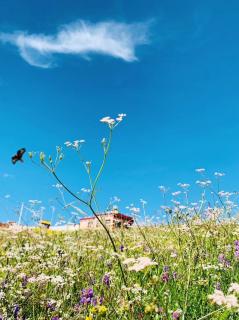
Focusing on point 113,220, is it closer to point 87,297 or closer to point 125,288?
point 87,297

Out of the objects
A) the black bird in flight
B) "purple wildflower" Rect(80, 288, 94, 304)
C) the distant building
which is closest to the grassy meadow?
"purple wildflower" Rect(80, 288, 94, 304)

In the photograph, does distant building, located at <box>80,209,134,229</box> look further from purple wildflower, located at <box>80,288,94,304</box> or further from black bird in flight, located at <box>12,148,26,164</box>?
black bird in flight, located at <box>12,148,26,164</box>

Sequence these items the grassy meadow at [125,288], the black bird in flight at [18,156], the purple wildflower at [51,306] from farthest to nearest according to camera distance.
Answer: the purple wildflower at [51,306] < the black bird in flight at [18,156] < the grassy meadow at [125,288]

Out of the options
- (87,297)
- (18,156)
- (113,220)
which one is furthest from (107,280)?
(113,220)

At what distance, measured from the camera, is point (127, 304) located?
2.60m

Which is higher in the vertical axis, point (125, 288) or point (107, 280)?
point (107, 280)

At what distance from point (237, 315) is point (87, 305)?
1.33 m

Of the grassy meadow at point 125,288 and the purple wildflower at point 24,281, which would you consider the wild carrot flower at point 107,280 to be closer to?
the grassy meadow at point 125,288

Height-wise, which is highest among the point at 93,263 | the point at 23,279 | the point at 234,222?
A: the point at 234,222

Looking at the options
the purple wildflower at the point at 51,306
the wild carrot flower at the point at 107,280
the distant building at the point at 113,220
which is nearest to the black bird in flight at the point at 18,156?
the distant building at the point at 113,220

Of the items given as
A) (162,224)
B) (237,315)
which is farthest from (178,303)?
(162,224)

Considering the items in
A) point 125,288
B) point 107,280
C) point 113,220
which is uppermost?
point 113,220

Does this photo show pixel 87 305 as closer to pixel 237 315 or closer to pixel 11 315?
pixel 11 315

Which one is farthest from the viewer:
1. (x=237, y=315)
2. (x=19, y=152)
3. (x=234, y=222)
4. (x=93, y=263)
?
(x=234, y=222)
